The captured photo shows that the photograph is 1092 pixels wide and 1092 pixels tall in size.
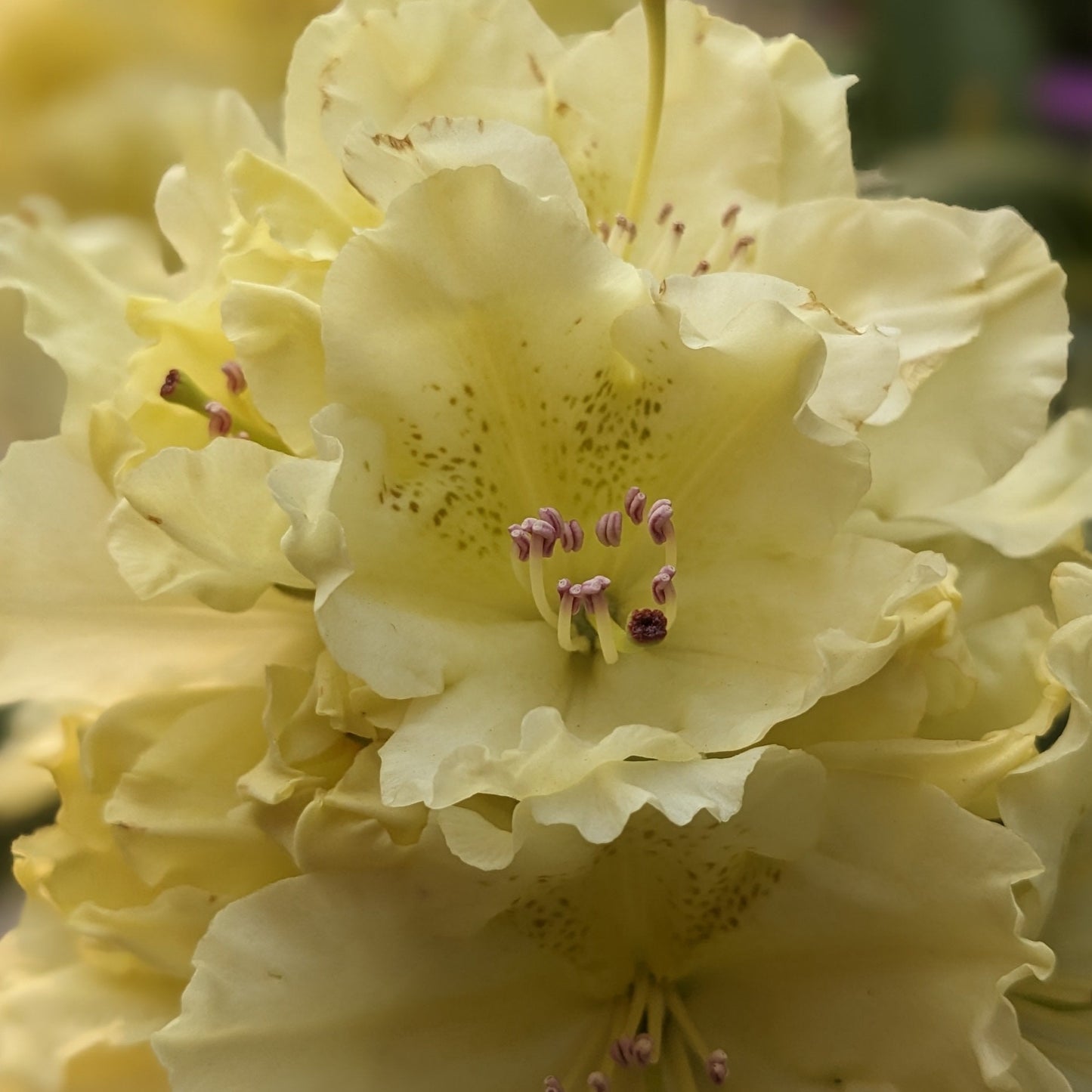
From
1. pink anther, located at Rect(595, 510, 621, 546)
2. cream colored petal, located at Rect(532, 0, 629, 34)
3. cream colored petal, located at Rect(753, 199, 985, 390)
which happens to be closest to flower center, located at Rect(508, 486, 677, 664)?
pink anther, located at Rect(595, 510, 621, 546)

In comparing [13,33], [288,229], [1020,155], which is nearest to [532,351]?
[288,229]

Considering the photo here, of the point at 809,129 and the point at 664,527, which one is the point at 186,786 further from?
the point at 809,129

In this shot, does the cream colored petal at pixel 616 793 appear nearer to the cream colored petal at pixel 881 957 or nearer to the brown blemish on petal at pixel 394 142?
the cream colored petal at pixel 881 957

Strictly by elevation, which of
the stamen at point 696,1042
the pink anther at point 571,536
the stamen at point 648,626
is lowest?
the stamen at point 696,1042

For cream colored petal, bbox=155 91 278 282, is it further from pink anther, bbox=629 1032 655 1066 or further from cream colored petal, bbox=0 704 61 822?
pink anther, bbox=629 1032 655 1066

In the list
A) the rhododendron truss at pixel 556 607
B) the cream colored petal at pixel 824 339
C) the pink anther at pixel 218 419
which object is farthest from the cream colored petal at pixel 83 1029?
the cream colored petal at pixel 824 339

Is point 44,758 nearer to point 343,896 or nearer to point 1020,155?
point 343,896

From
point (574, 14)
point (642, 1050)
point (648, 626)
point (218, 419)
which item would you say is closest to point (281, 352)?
point (218, 419)
